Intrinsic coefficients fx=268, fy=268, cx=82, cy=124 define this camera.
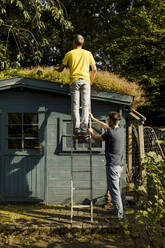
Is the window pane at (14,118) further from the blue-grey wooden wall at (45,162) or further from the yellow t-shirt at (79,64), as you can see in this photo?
the yellow t-shirt at (79,64)

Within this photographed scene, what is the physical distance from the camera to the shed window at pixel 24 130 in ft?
23.3

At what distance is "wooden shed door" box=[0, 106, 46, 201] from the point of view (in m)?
6.94

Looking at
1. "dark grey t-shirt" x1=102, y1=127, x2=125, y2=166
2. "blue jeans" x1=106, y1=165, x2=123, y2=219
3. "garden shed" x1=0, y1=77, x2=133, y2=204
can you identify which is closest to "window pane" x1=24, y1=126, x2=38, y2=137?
"garden shed" x1=0, y1=77, x2=133, y2=204

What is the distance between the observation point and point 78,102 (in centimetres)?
563

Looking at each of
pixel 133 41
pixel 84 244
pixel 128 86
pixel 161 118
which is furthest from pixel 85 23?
pixel 84 244

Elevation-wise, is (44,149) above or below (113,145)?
below

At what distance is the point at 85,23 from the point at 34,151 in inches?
497

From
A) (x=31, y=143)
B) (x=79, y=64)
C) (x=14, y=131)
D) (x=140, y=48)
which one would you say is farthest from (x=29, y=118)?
(x=140, y=48)

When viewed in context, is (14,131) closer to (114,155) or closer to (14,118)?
(14,118)

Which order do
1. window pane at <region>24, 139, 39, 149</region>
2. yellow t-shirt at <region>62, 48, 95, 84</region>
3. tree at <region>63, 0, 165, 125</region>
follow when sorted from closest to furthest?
yellow t-shirt at <region>62, 48, 95, 84</region> → window pane at <region>24, 139, 39, 149</region> → tree at <region>63, 0, 165, 125</region>

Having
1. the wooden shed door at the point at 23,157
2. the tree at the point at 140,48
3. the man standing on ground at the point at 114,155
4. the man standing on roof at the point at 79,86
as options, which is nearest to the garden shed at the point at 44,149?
the wooden shed door at the point at 23,157

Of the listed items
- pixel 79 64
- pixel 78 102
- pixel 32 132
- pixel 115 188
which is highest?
pixel 79 64

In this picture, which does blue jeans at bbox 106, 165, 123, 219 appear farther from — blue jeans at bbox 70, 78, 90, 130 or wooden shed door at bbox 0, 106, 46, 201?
wooden shed door at bbox 0, 106, 46, 201

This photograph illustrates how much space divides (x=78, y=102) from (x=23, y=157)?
2385 mm
